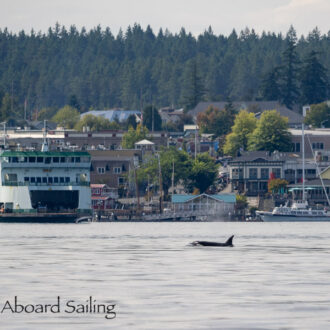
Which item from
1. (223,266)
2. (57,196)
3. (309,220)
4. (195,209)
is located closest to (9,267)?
(223,266)

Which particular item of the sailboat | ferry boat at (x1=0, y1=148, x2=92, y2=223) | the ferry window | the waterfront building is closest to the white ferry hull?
the sailboat

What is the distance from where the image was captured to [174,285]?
5166 centimetres

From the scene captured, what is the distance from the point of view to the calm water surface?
4072 centimetres

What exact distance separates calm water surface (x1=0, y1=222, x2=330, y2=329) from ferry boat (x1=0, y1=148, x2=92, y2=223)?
62.6 metres

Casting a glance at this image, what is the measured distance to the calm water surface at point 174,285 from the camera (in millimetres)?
40719

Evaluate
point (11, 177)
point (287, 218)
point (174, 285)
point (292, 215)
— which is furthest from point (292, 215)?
point (174, 285)

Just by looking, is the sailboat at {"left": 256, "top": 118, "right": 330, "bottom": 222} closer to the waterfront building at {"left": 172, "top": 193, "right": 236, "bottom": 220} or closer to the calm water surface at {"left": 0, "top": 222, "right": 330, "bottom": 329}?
the waterfront building at {"left": 172, "top": 193, "right": 236, "bottom": 220}

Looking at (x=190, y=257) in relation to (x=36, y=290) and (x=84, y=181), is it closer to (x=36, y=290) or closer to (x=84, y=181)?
(x=36, y=290)

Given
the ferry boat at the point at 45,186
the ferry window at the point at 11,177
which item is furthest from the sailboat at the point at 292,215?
the ferry window at the point at 11,177

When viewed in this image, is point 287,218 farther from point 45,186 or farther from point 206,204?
point 45,186

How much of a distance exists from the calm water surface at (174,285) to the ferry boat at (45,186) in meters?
62.6

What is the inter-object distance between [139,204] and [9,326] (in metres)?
152

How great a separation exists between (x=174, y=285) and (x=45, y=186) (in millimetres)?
98873

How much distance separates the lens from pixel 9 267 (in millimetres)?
60875
